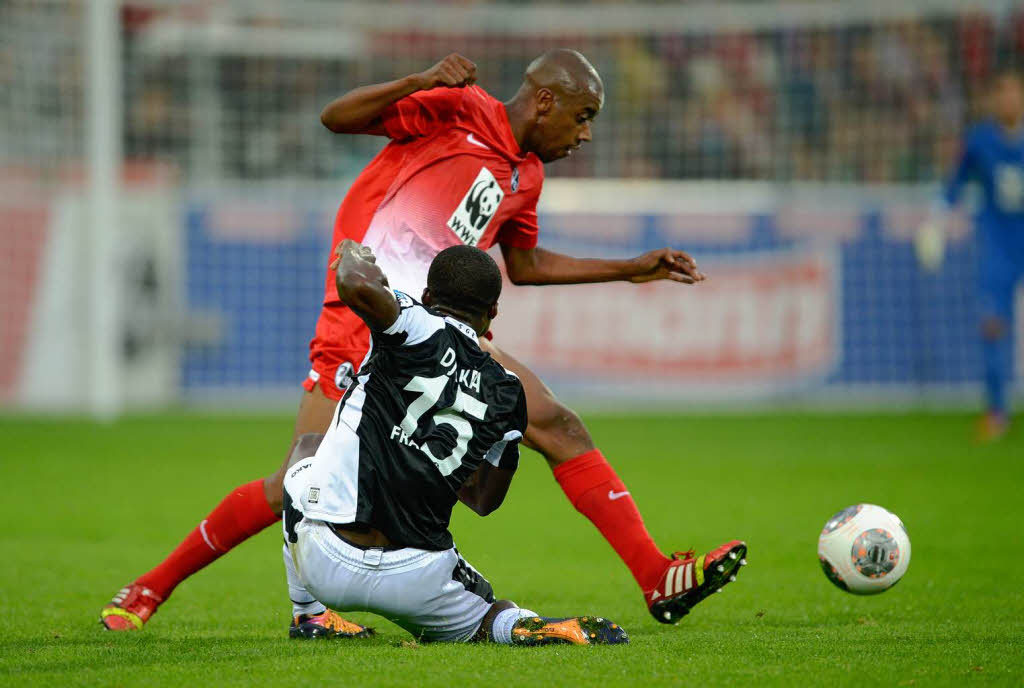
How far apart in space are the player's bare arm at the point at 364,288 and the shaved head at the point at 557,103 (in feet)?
4.46

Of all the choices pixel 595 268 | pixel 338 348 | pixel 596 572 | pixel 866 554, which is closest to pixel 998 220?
pixel 596 572

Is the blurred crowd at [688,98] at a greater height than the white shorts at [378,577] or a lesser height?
greater

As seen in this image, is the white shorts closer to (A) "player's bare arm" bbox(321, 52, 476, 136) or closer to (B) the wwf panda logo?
(B) the wwf panda logo

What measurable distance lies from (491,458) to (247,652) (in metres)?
0.96

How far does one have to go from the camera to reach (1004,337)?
38.6 feet

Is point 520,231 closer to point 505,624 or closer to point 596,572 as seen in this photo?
point 596,572

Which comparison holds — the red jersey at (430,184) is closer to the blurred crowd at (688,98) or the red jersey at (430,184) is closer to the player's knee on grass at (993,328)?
the player's knee on grass at (993,328)

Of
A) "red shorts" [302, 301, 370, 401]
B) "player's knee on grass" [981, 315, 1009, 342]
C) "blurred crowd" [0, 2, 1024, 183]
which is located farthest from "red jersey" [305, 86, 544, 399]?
"blurred crowd" [0, 2, 1024, 183]

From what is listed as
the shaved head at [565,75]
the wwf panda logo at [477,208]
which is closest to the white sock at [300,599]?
the wwf panda logo at [477,208]

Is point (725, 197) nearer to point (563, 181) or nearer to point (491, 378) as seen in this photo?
point (563, 181)

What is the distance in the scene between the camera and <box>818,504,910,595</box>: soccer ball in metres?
4.75

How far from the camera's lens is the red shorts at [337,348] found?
4809 mm

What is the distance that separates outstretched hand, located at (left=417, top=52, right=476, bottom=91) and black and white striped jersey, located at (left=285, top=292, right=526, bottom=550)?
2.93 feet

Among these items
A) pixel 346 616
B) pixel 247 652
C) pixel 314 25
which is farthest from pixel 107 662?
pixel 314 25
